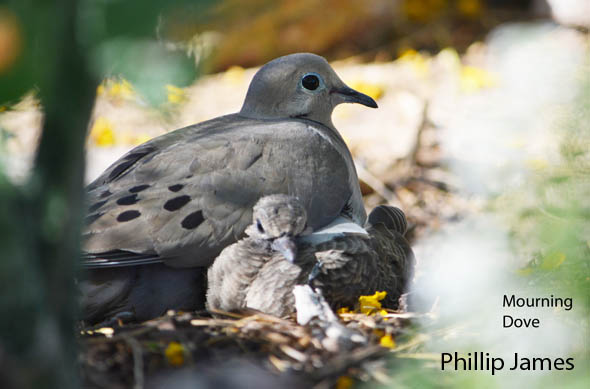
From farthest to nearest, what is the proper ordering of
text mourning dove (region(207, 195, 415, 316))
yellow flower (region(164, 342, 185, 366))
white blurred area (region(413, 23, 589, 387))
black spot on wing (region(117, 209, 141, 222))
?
black spot on wing (region(117, 209, 141, 222)) < text mourning dove (region(207, 195, 415, 316)) < yellow flower (region(164, 342, 185, 366)) < white blurred area (region(413, 23, 589, 387))

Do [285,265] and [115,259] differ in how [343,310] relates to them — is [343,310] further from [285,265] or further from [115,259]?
[115,259]

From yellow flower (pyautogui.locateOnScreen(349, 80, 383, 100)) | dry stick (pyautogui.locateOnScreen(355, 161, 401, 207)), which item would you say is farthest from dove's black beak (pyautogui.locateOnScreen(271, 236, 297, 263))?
yellow flower (pyautogui.locateOnScreen(349, 80, 383, 100))

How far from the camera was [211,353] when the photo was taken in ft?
8.59

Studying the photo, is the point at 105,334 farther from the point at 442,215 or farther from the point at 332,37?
the point at 332,37

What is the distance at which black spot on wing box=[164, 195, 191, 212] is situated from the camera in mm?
3465

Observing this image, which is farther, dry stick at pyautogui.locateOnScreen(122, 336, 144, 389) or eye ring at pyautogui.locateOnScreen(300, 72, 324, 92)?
eye ring at pyautogui.locateOnScreen(300, 72, 324, 92)

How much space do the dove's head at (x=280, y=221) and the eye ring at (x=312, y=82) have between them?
3.96ft

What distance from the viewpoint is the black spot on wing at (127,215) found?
11.2ft

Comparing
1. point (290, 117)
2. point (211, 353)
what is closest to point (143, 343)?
point (211, 353)

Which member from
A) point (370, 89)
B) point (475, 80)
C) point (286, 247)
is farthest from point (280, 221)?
point (475, 80)

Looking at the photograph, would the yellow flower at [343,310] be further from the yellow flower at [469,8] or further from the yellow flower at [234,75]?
the yellow flower at [469,8]

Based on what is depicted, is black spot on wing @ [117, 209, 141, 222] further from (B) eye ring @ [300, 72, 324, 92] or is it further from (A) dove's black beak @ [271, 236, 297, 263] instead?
(B) eye ring @ [300, 72, 324, 92]

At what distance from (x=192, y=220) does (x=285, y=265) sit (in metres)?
0.49

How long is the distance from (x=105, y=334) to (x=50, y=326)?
1.21 metres
